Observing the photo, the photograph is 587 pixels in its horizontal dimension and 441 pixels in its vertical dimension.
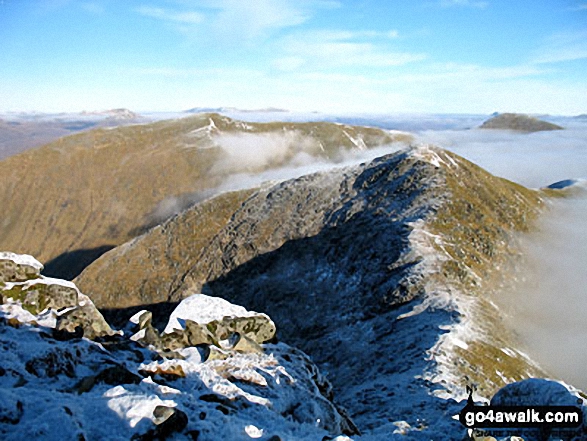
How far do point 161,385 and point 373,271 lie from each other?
46303 mm

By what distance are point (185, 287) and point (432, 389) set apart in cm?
6900

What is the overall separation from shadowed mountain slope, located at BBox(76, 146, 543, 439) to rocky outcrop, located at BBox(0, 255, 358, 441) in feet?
20.8

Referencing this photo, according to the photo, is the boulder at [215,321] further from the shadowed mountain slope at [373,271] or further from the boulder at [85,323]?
the shadowed mountain slope at [373,271]

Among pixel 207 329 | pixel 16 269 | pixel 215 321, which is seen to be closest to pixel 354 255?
pixel 215 321

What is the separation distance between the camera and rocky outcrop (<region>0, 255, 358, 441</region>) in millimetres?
14633

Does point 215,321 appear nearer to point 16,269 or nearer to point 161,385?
point 161,385

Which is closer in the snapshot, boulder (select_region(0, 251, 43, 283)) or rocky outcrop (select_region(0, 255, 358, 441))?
rocky outcrop (select_region(0, 255, 358, 441))

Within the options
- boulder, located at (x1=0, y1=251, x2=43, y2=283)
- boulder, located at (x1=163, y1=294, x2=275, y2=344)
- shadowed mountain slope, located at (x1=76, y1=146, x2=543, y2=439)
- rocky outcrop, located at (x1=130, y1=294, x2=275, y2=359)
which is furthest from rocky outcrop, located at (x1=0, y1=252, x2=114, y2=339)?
shadowed mountain slope, located at (x1=76, y1=146, x2=543, y2=439)

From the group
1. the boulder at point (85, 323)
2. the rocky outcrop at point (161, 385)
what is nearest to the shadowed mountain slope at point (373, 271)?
the rocky outcrop at point (161, 385)

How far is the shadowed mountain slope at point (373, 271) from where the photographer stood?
123 feet

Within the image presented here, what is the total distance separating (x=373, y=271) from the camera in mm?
61750

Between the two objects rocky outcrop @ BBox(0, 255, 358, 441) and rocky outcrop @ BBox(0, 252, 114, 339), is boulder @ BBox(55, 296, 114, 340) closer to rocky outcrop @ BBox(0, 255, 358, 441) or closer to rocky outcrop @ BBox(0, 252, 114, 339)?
rocky outcrop @ BBox(0, 252, 114, 339)

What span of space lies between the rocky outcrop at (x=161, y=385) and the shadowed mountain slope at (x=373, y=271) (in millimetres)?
6349

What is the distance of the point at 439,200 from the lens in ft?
234
